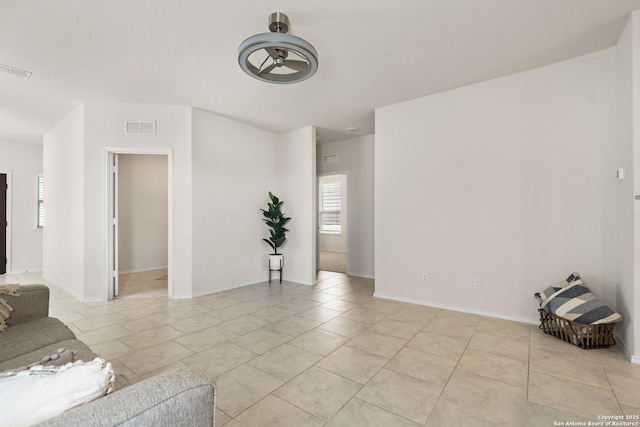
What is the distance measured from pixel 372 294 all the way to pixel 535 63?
3618 mm

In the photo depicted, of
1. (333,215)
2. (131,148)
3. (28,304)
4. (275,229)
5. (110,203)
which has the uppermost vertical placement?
(131,148)

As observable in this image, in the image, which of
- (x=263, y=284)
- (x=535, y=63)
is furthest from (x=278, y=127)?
(x=535, y=63)

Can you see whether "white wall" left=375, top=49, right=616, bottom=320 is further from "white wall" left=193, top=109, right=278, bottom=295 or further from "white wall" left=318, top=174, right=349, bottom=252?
"white wall" left=318, top=174, right=349, bottom=252

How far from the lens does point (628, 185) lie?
8.45 feet

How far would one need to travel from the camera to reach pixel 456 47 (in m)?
2.89

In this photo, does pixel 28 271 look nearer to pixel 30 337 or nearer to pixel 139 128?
pixel 139 128

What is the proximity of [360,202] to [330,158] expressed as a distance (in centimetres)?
129

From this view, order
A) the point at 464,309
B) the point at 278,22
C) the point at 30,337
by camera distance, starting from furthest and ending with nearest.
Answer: the point at 464,309, the point at 278,22, the point at 30,337

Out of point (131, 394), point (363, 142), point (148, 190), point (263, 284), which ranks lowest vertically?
point (263, 284)

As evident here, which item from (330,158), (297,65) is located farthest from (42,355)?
(330,158)

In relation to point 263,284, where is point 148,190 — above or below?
above

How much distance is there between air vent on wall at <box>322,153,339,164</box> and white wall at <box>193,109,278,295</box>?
4.51 feet

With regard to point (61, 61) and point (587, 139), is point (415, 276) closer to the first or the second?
point (587, 139)

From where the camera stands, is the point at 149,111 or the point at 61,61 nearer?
the point at 61,61
